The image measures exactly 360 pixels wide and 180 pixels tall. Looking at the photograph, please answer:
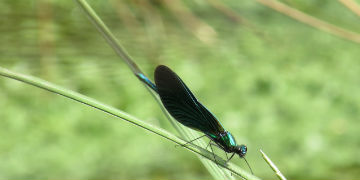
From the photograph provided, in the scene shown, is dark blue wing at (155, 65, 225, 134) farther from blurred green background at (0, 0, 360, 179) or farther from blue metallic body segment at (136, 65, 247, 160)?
blurred green background at (0, 0, 360, 179)

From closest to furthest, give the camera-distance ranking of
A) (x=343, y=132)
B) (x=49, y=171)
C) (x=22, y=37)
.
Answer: (x=22, y=37) → (x=49, y=171) → (x=343, y=132)

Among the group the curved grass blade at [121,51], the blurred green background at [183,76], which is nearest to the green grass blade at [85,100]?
the curved grass blade at [121,51]

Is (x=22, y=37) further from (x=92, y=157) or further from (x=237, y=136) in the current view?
(x=237, y=136)

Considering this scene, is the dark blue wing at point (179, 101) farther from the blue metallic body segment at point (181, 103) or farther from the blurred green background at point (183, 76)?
the blurred green background at point (183, 76)

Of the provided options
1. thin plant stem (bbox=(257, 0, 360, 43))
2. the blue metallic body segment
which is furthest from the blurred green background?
the blue metallic body segment

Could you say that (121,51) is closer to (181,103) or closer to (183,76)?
(181,103)

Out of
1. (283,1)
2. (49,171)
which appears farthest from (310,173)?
(49,171)

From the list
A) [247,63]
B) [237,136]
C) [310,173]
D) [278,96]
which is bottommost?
[310,173]
